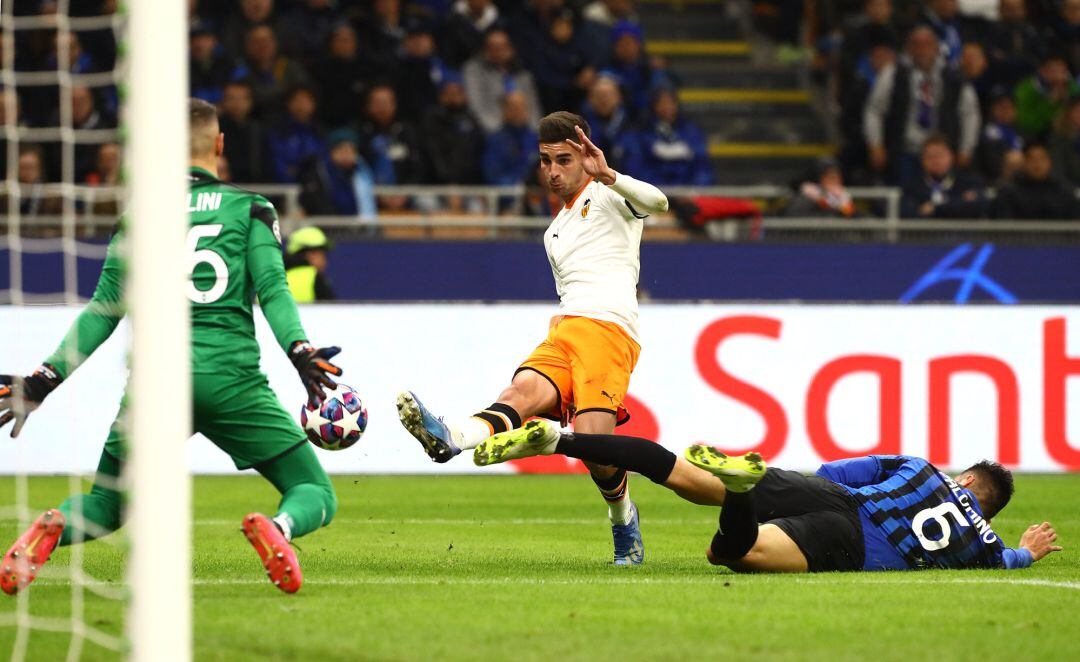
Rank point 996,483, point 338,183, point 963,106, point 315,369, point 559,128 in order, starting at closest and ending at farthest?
point 315,369, point 996,483, point 559,128, point 338,183, point 963,106

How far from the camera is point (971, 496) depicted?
7.72 m

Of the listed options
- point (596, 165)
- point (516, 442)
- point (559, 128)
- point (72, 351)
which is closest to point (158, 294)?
point (72, 351)

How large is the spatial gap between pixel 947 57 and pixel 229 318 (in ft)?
48.3

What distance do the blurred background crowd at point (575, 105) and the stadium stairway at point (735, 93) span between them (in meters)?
0.04

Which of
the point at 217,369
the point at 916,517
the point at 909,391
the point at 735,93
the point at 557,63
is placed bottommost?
the point at 909,391

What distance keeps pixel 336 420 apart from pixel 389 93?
37.2 feet

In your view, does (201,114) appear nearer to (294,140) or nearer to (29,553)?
(29,553)

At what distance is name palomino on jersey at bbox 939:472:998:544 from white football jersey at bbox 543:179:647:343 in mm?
1636

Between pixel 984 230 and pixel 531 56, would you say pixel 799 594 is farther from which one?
pixel 531 56

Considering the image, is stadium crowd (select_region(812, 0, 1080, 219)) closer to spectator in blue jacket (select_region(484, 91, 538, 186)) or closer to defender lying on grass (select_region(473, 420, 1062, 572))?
spectator in blue jacket (select_region(484, 91, 538, 186))

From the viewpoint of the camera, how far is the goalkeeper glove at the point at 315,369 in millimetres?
6297

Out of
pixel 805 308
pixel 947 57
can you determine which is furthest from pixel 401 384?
pixel 947 57

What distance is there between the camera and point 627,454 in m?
7.11

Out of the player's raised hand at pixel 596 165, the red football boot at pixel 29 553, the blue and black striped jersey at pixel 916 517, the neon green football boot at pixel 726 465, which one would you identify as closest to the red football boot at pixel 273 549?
the red football boot at pixel 29 553
